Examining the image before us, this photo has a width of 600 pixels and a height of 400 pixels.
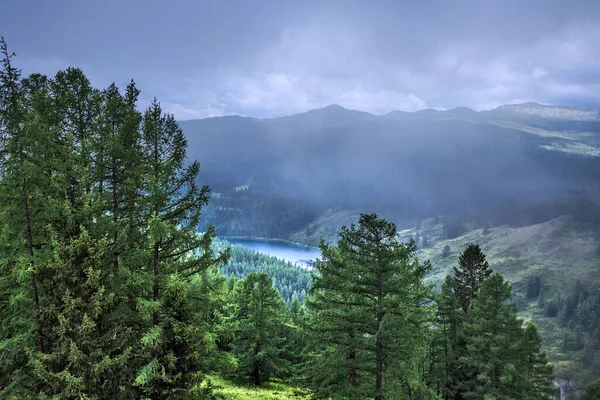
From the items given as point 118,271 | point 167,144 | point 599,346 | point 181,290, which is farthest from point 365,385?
point 599,346

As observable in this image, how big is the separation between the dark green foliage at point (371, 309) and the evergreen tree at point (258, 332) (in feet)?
61.6

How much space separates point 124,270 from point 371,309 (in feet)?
40.7

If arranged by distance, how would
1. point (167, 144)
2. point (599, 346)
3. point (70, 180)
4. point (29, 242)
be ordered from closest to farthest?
point (29, 242) → point (70, 180) → point (167, 144) → point (599, 346)

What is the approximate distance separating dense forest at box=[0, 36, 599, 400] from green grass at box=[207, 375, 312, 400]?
1230 cm

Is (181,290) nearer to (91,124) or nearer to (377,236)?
(91,124)

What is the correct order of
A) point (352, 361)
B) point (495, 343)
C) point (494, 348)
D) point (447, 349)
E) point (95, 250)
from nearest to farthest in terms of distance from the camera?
point (95, 250), point (352, 361), point (494, 348), point (495, 343), point (447, 349)

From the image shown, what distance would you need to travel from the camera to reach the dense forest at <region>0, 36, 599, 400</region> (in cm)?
1459

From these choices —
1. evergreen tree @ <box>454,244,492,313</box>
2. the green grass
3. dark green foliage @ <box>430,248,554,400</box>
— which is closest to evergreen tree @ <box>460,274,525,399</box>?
dark green foliage @ <box>430,248,554,400</box>

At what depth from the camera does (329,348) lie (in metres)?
21.9

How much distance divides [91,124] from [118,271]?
7395 mm

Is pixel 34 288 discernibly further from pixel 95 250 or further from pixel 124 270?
pixel 124 270

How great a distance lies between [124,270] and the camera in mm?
15469

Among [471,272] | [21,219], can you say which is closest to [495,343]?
[471,272]

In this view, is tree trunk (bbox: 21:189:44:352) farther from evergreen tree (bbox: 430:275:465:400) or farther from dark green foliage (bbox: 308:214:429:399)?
evergreen tree (bbox: 430:275:465:400)
